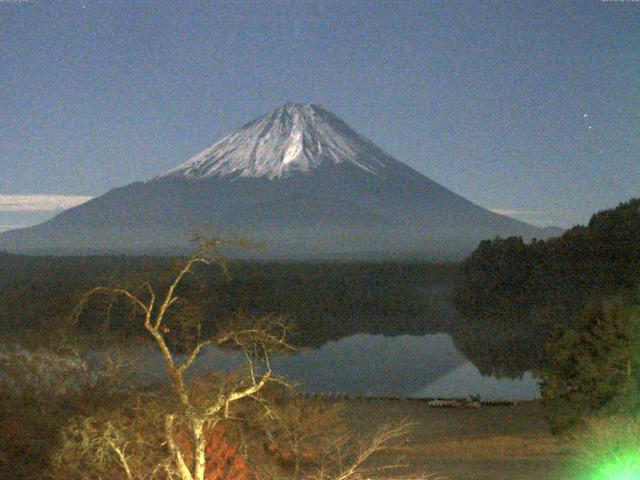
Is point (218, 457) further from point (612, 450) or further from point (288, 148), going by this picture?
point (288, 148)

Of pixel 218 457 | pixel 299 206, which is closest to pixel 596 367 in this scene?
pixel 218 457

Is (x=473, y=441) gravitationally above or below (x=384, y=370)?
above

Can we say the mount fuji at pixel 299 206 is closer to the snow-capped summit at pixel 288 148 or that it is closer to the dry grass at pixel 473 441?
the snow-capped summit at pixel 288 148

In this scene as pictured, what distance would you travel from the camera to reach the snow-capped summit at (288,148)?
104625 millimetres

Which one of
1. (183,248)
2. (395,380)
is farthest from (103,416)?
(183,248)

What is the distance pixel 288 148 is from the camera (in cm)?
10794

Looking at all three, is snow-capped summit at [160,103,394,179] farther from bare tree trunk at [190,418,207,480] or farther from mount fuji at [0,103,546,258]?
bare tree trunk at [190,418,207,480]

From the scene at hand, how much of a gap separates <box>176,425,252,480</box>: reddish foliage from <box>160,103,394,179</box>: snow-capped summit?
→ 9703 cm

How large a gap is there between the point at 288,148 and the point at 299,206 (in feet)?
33.7

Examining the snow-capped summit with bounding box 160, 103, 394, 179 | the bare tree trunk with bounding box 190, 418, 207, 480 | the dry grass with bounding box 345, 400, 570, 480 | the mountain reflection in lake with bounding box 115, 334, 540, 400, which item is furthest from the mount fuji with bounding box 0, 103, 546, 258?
the bare tree trunk with bounding box 190, 418, 207, 480

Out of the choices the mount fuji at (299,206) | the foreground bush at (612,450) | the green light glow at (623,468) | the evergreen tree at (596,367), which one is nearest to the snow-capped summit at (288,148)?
the mount fuji at (299,206)

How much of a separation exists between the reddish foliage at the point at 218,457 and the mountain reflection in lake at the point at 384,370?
829 centimetres

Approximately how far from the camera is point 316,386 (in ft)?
67.6

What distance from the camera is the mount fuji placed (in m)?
101
